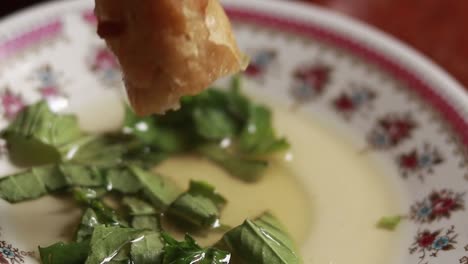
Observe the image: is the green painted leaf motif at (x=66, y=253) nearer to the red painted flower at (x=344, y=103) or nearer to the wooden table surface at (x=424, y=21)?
the red painted flower at (x=344, y=103)

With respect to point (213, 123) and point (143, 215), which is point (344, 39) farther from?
point (143, 215)

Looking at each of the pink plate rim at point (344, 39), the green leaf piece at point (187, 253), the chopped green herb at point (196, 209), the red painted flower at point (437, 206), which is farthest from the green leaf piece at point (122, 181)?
the red painted flower at point (437, 206)

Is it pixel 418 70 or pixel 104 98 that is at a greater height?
pixel 104 98

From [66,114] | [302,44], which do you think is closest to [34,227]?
[66,114]

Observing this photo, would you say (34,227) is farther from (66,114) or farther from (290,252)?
(290,252)

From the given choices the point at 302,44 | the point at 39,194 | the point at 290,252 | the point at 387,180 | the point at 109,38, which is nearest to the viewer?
the point at 109,38

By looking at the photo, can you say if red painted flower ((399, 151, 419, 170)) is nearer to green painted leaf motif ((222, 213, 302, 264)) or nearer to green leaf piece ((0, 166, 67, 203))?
green painted leaf motif ((222, 213, 302, 264))

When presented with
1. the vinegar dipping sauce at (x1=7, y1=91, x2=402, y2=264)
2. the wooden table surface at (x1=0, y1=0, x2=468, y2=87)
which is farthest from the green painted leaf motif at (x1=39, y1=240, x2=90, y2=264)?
the wooden table surface at (x1=0, y1=0, x2=468, y2=87)

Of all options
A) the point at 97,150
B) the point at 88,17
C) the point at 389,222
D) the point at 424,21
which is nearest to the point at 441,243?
the point at 389,222
